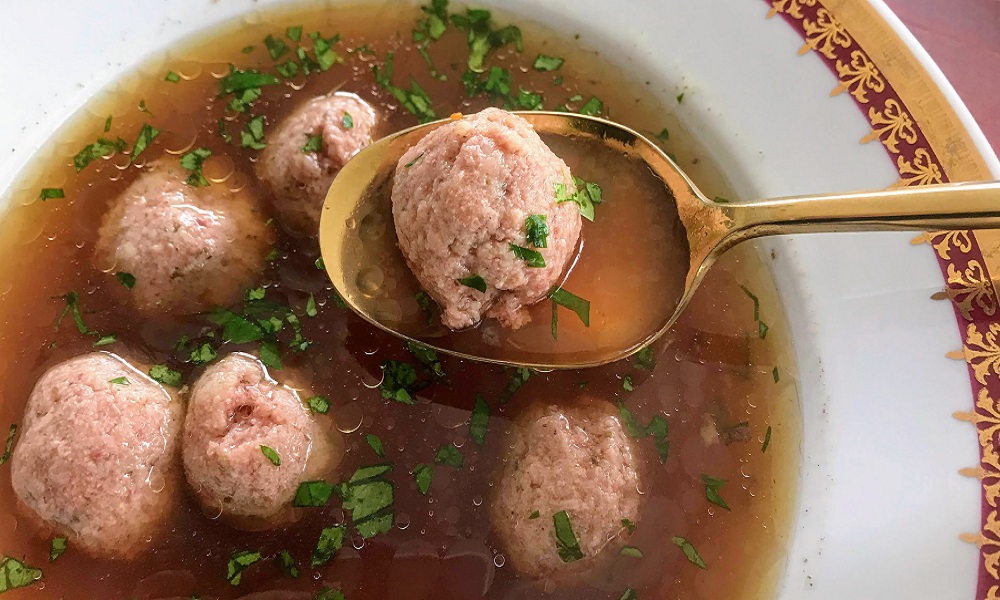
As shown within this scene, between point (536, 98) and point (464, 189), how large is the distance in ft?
3.34

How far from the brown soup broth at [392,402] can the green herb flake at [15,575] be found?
0.03 metres

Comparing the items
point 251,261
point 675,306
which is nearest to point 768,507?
point 675,306

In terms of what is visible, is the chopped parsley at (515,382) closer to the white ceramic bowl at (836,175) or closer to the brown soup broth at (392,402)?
the brown soup broth at (392,402)

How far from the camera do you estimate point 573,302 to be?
1854mm

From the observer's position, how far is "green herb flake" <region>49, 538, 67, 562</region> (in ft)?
6.01

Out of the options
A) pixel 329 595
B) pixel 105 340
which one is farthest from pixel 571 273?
pixel 105 340

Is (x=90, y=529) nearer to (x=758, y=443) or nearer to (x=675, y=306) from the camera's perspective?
(x=675, y=306)

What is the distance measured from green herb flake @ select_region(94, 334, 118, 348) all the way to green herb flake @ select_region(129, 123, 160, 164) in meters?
0.61

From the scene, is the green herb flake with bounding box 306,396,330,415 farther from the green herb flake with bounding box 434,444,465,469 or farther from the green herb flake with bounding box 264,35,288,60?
the green herb flake with bounding box 264,35,288,60

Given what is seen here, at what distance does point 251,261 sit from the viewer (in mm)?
2033

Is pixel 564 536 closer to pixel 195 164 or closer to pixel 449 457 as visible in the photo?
pixel 449 457

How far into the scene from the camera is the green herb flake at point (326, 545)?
6.23 ft

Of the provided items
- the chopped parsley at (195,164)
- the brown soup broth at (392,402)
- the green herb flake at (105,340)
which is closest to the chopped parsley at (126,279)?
the brown soup broth at (392,402)

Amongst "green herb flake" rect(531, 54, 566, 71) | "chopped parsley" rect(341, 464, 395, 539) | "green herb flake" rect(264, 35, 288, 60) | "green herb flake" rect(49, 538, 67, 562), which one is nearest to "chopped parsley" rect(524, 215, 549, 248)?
"chopped parsley" rect(341, 464, 395, 539)
